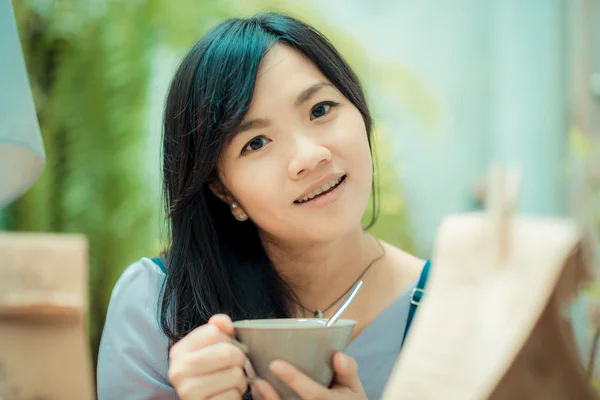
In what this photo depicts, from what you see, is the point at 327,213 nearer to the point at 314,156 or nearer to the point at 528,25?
the point at 314,156

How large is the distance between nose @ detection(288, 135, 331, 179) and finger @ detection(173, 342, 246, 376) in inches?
8.1

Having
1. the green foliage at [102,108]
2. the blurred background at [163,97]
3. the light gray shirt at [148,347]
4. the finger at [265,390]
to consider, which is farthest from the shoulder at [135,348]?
the green foliage at [102,108]

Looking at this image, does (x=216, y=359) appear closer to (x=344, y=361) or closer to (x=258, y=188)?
(x=344, y=361)

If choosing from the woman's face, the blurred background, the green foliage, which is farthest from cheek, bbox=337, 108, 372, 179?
the green foliage

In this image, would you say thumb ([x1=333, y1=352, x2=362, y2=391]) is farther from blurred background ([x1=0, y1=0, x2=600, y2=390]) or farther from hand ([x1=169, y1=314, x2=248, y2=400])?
blurred background ([x1=0, y1=0, x2=600, y2=390])

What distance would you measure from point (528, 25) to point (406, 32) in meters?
0.59

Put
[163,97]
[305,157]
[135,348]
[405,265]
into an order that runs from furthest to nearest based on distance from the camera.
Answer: [163,97] → [405,265] → [135,348] → [305,157]

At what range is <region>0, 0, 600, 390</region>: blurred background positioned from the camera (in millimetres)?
2059

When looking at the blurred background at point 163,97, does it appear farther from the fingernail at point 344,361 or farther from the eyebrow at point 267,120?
the fingernail at point 344,361

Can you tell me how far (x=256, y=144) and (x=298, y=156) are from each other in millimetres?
73

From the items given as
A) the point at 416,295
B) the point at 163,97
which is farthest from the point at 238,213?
the point at 163,97

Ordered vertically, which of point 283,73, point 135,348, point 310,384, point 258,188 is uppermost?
point 283,73

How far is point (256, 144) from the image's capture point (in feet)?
2.46

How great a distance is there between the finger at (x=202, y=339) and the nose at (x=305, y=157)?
20 centimetres
